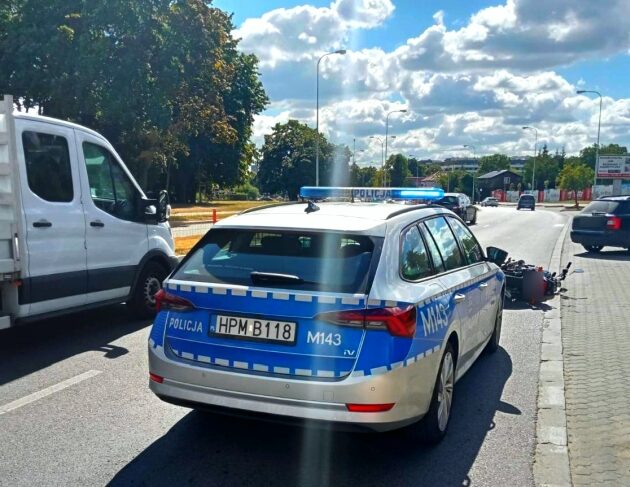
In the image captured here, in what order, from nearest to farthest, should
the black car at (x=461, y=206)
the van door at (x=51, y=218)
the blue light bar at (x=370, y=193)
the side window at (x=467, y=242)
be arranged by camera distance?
the side window at (x=467, y=242)
the van door at (x=51, y=218)
the blue light bar at (x=370, y=193)
the black car at (x=461, y=206)

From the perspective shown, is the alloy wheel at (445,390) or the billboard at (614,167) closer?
the alloy wheel at (445,390)

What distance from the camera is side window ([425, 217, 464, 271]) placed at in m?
4.66

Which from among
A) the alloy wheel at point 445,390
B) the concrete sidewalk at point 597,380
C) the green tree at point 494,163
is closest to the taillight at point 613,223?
the concrete sidewalk at point 597,380

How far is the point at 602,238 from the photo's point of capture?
54.7 feet

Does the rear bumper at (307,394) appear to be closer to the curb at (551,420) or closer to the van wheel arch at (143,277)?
the curb at (551,420)

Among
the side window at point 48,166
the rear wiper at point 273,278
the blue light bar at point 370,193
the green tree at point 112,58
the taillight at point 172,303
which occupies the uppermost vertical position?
the green tree at point 112,58

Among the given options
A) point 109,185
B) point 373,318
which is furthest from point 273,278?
point 109,185

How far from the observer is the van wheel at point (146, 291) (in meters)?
7.55

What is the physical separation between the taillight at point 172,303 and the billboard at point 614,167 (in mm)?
79566

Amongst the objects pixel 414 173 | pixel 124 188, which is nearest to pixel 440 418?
pixel 124 188

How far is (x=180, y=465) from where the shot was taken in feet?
12.2

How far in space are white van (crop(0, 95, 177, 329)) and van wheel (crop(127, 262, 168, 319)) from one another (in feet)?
0.04

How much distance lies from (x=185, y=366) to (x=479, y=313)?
2.65 metres

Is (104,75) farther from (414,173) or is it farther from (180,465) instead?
(414,173)
